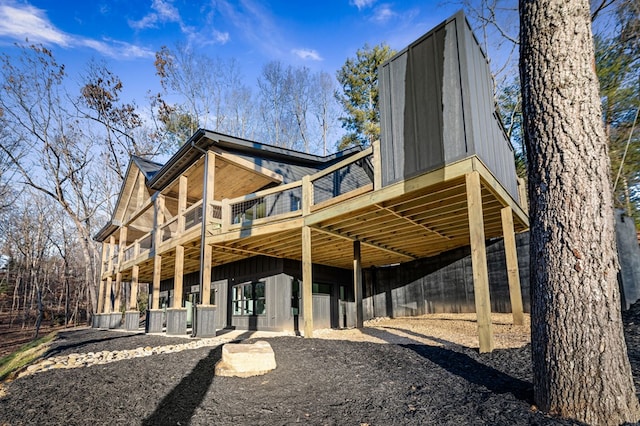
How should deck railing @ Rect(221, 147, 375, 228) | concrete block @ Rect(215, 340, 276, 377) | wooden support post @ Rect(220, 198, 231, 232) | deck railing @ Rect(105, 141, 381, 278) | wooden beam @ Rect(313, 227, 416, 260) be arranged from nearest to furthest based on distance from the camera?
concrete block @ Rect(215, 340, 276, 377) < wooden beam @ Rect(313, 227, 416, 260) < wooden support post @ Rect(220, 198, 231, 232) < deck railing @ Rect(105, 141, 381, 278) < deck railing @ Rect(221, 147, 375, 228)

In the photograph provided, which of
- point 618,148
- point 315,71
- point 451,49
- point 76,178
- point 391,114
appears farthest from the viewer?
point 315,71

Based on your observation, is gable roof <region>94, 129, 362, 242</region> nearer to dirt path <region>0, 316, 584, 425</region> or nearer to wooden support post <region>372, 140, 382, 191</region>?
wooden support post <region>372, 140, 382, 191</region>

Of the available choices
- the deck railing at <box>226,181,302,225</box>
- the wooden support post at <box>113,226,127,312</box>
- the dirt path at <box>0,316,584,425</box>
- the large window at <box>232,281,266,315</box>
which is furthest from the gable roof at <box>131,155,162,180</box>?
the dirt path at <box>0,316,584,425</box>

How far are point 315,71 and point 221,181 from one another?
19308 millimetres

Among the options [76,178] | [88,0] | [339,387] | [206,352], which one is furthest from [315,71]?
[339,387]

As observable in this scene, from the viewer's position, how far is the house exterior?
623 cm

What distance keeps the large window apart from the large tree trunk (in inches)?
427

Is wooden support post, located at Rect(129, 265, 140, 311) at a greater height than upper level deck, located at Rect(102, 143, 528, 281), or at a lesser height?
lesser

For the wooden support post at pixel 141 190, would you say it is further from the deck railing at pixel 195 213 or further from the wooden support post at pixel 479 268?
the wooden support post at pixel 479 268

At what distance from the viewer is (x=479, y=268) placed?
5.48 meters

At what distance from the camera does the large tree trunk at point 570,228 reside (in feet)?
9.00

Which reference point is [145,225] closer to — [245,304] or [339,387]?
[245,304]

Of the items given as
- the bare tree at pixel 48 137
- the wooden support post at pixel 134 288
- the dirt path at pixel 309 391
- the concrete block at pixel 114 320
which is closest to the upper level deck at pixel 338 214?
the wooden support post at pixel 134 288

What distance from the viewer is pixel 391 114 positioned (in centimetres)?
705
